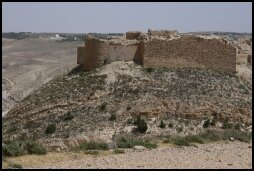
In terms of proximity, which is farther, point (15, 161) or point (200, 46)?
point (200, 46)

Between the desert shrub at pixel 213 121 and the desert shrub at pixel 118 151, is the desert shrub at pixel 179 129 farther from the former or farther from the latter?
the desert shrub at pixel 118 151

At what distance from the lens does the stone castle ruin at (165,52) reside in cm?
2409

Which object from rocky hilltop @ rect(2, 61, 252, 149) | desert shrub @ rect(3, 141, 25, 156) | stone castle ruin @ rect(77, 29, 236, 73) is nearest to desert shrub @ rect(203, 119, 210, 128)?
rocky hilltop @ rect(2, 61, 252, 149)

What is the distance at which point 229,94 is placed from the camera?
23.5 m

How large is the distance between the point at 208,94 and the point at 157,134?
4.09 meters

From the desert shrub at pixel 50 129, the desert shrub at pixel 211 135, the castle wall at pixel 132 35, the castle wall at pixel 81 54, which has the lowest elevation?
the desert shrub at pixel 211 135

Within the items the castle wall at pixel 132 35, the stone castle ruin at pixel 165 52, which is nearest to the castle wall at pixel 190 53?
the stone castle ruin at pixel 165 52

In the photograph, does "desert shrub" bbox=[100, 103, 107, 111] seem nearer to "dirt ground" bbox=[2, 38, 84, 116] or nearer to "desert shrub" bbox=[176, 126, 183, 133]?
"desert shrub" bbox=[176, 126, 183, 133]

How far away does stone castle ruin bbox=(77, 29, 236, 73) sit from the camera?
24094 mm

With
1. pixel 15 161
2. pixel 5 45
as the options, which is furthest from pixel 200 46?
pixel 5 45

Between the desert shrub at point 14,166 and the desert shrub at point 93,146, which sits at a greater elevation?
the desert shrub at point 14,166

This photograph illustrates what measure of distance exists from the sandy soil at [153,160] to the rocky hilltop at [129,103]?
160 inches

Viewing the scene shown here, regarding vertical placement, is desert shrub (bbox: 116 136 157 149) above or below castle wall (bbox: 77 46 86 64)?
below

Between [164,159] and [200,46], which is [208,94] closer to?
[200,46]
